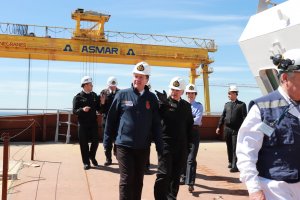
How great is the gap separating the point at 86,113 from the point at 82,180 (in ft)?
4.68

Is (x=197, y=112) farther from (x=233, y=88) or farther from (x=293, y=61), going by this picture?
(x=293, y=61)

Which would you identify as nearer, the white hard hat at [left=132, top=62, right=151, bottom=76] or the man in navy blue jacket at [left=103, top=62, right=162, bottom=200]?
the man in navy blue jacket at [left=103, top=62, right=162, bottom=200]

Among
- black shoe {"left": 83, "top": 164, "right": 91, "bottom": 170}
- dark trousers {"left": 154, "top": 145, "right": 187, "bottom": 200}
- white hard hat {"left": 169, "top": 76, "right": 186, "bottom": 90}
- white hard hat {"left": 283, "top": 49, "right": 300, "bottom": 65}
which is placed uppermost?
white hard hat {"left": 283, "top": 49, "right": 300, "bottom": 65}

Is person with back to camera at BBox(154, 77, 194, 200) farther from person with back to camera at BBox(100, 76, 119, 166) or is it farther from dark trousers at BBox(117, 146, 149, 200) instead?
person with back to camera at BBox(100, 76, 119, 166)

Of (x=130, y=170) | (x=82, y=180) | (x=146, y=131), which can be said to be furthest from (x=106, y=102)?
(x=130, y=170)

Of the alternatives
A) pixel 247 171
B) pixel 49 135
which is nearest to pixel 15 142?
pixel 49 135

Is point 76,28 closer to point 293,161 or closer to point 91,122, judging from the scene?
point 91,122

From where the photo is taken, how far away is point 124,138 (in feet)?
13.6

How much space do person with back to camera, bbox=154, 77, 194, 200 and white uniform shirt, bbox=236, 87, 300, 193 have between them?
7.45ft

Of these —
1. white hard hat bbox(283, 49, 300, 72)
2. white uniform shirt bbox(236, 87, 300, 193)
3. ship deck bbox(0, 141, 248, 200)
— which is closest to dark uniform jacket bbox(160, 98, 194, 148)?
ship deck bbox(0, 141, 248, 200)

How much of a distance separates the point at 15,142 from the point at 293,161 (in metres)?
9.94

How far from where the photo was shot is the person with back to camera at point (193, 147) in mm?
5785

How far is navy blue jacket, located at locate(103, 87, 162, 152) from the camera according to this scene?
417cm

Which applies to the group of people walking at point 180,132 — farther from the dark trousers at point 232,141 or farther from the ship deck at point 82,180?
the ship deck at point 82,180
